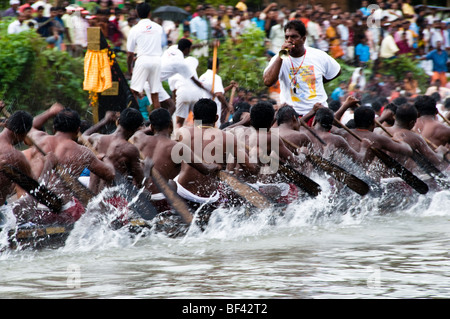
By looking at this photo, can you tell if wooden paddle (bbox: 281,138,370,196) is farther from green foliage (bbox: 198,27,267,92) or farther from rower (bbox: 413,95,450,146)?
green foliage (bbox: 198,27,267,92)

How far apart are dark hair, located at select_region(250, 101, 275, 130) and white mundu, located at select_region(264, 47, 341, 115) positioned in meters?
1.46

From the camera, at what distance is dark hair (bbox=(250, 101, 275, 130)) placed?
763cm

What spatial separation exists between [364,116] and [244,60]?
219 inches

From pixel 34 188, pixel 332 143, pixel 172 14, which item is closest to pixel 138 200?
pixel 34 188

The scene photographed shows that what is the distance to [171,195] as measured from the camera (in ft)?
23.1

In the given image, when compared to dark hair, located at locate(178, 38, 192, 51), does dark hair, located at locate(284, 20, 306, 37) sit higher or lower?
higher

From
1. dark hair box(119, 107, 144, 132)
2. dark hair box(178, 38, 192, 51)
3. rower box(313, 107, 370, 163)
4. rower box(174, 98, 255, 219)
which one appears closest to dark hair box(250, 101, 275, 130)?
rower box(174, 98, 255, 219)

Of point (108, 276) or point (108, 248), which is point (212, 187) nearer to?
point (108, 248)

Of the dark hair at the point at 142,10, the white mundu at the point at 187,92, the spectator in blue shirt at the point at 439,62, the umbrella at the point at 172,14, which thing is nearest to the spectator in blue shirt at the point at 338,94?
the spectator in blue shirt at the point at 439,62

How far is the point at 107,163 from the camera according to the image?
701 cm

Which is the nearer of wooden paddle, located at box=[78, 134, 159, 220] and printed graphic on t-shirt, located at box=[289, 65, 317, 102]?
wooden paddle, located at box=[78, 134, 159, 220]

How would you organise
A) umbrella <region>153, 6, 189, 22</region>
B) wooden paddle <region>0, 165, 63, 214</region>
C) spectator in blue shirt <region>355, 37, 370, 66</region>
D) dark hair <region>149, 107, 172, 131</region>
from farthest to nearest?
1. spectator in blue shirt <region>355, 37, 370, 66</region>
2. umbrella <region>153, 6, 189, 22</region>
3. dark hair <region>149, 107, 172, 131</region>
4. wooden paddle <region>0, 165, 63, 214</region>
